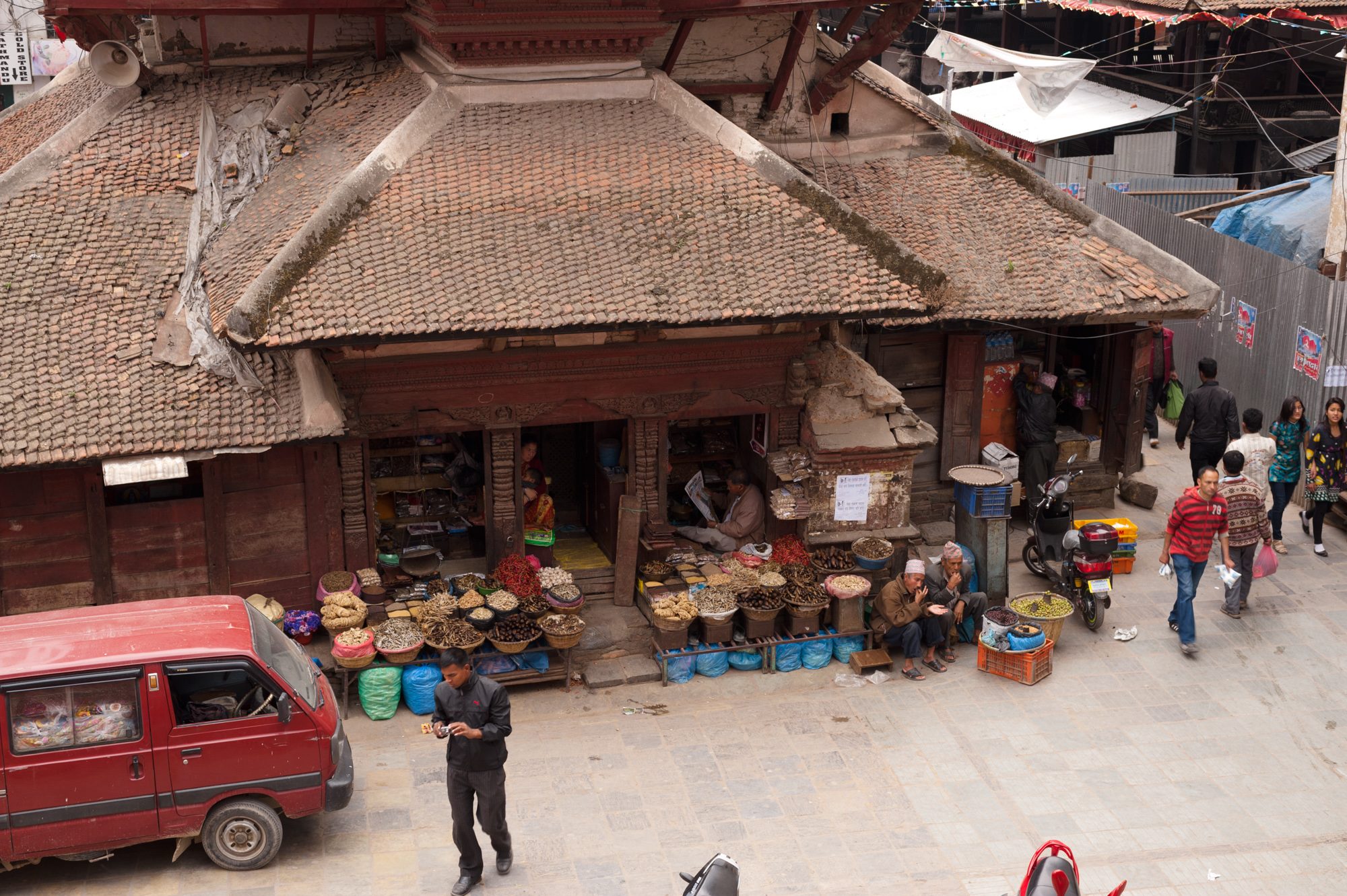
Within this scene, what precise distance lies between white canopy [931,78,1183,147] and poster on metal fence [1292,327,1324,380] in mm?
11928

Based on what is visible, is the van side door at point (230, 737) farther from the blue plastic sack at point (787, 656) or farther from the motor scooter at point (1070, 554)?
the motor scooter at point (1070, 554)

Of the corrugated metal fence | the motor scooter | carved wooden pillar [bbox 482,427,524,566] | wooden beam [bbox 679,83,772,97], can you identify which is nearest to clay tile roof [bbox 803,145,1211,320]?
wooden beam [bbox 679,83,772,97]

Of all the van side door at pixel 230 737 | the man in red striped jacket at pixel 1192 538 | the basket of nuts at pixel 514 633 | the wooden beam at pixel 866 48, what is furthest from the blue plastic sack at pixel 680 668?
the wooden beam at pixel 866 48

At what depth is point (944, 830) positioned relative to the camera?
12500 millimetres

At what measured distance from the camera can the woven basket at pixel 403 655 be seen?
13.9 m

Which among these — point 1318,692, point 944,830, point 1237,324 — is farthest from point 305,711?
point 1237,324

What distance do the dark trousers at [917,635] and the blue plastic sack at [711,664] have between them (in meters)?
1.73

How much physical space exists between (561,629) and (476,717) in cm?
365

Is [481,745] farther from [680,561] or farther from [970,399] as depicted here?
[970,399]

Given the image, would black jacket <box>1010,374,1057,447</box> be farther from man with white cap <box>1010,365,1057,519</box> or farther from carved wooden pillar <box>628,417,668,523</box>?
carved wooden pillar <box>628,417,668,523</box>

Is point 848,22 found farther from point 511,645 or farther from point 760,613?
point 511,645

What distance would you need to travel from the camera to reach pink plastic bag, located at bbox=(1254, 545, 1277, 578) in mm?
15992

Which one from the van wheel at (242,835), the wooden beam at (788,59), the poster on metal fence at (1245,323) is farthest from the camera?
the poster on metal fence at (1245,323)

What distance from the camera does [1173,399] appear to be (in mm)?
21953
